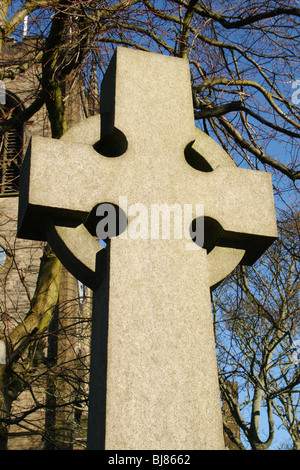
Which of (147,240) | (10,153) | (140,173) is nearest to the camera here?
(147,240)

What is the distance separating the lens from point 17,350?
7109mm

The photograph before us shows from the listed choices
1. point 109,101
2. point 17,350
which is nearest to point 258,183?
point 109,101

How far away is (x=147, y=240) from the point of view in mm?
2578

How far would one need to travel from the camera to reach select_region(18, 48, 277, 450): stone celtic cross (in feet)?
7.42

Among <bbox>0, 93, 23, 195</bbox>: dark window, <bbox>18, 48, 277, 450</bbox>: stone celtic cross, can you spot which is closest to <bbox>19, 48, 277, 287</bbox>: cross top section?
<bbox>18, 48, 277, 450</bbox>: stone celtic cross

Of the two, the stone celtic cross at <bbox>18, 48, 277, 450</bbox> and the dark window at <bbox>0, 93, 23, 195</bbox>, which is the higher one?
the dark window at <bbox>0, 93, 23, 195</bbox>

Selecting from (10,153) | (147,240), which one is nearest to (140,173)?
(147,240)

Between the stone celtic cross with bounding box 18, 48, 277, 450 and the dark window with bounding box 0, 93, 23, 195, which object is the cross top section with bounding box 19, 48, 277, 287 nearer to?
the stone celtic cross with bounding box 18, 48, 277, 450

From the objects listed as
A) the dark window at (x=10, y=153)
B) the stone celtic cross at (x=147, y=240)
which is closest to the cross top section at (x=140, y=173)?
the stone celtic cross at (x=147, y=240)

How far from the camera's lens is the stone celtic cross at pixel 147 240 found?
226 centimetres

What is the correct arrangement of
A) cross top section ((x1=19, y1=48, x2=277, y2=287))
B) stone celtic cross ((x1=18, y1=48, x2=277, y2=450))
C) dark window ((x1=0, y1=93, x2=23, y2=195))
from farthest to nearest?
dark window ((x1=0, y1=93, x2=23, y2=195)) → cross top section ((x1=19, y1=48, x2=277, y2=287)) → stone celtic cross ((x1=18, y1=48, x2=277, y2=450))

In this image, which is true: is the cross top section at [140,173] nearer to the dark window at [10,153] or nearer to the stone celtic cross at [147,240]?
the stone celtic cross at [147,240]

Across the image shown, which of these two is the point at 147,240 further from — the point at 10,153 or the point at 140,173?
the point at 10,153

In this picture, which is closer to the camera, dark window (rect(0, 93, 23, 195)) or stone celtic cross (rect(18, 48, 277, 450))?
stone celtic cross (rect(18, 48, 277, 450))
